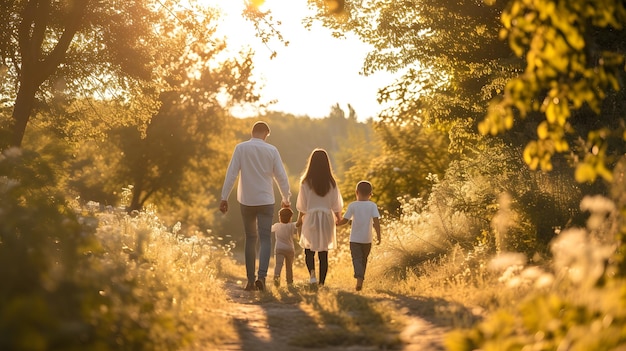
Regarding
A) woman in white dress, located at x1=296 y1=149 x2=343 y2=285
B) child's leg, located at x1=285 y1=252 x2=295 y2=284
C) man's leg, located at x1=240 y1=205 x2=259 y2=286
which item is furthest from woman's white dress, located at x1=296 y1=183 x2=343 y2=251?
child's leg, located at x1=285 y1=252 x2=295 y2=284

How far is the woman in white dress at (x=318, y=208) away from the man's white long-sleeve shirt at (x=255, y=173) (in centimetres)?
44

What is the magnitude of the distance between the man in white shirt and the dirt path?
4.09ft

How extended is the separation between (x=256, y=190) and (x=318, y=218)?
1.17 meters

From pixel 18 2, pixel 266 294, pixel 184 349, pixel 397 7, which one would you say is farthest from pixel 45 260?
pixel 18 2

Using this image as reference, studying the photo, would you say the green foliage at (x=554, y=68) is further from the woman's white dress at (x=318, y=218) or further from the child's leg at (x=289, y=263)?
the child's leg at (x=289, y=263)

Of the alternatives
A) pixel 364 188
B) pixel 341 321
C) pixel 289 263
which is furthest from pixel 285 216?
pixel 341 321

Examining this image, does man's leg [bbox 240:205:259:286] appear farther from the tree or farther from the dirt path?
the tree

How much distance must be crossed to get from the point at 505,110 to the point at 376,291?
227 inches

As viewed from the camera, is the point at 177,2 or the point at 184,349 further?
the point at 177,2

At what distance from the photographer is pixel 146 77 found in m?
20.7

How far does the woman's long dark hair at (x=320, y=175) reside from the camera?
41.1 ft

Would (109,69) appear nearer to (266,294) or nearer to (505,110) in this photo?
(266,294)

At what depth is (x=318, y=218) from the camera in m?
12.7

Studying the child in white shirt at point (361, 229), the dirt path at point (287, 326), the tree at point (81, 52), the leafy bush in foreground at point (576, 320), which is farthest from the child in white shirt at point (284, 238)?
the leafy bush in foreground at point (576, 320)
